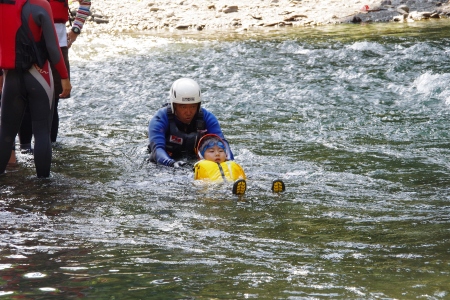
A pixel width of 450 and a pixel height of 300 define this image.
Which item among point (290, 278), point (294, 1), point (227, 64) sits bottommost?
point (290, 278)

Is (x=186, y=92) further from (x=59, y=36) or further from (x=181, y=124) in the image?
(x=59, y=36)

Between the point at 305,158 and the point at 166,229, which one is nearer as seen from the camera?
the point at 166,229

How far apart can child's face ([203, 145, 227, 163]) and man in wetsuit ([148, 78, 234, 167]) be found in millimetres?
471

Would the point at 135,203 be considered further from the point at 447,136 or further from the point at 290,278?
the point at 447,136

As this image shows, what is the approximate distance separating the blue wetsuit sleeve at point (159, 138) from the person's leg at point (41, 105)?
136 centimetres

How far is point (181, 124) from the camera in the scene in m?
8.64

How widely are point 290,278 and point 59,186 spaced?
3.56m

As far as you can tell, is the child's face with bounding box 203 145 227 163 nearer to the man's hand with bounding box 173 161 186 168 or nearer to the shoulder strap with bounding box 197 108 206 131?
the man's hand with bounding box 173 161 186 168

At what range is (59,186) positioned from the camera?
7.23 meters

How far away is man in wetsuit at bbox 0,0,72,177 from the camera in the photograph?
667 cm

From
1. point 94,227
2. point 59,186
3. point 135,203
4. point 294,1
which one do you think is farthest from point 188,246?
point 294,1

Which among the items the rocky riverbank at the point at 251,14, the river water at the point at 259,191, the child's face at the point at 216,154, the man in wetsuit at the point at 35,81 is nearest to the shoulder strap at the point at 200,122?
the river water at the point at 259,191

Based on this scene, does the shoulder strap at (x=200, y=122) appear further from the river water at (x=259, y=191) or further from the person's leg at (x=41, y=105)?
the person's leg at (x=41, y=105)

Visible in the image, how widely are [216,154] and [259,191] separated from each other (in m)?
0.96
